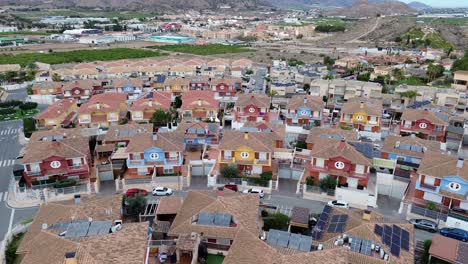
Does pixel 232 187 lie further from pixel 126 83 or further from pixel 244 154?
pixel 126 83

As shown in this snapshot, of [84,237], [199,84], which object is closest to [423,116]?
[199,84]

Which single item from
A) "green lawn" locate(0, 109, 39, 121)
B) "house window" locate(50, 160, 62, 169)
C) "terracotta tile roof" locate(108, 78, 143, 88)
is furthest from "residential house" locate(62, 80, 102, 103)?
"house window" locate(50, 160, 62, 169)

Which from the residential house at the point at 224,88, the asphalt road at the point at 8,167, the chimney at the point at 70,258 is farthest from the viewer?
the residential house at the point at 224,88

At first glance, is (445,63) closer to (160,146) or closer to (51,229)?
(160,146)

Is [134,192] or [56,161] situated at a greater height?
[56,161]

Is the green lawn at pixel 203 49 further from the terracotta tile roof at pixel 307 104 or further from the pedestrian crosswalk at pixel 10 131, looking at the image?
the pedestrian crosswalk at pixel 10 131

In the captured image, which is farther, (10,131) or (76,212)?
(10,131)

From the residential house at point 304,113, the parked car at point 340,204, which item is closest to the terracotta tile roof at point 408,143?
the parked car at point 340,204
